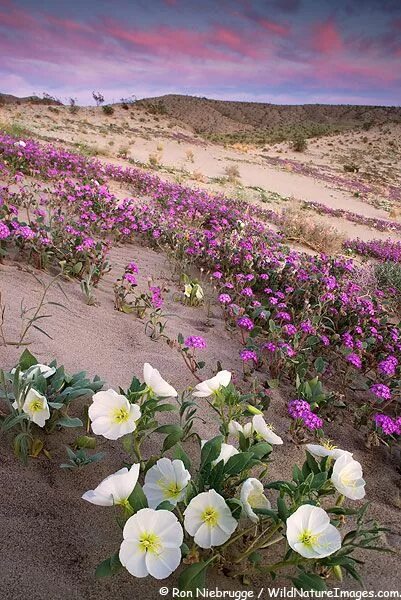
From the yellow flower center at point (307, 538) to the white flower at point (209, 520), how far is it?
22 cm

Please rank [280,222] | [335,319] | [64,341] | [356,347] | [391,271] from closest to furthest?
1. [64,341]
2. [356,347]
3. [335,319]
4. [391,271]
5. [280,222]

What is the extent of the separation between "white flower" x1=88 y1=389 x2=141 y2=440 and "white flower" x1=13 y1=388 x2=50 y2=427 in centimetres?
32

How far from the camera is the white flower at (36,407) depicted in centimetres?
200

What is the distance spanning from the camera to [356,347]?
3963 millimetres

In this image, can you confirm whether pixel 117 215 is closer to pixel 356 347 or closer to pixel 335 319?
pixel 335 319

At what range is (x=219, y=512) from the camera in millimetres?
1499

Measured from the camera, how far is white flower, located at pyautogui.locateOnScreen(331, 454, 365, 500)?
1.70 meters

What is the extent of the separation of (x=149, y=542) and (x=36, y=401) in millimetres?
919

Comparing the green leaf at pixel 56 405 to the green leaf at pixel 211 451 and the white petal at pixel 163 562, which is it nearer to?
the green leaf at pixel 211 451

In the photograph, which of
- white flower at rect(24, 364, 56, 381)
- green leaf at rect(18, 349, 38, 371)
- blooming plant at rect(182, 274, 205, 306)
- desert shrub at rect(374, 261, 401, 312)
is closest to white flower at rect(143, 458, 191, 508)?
white flower at rect(24, 364, 56, 381)

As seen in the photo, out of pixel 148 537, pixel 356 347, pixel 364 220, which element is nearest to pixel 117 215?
pixel 356 347

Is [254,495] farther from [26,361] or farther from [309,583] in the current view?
[26,361]

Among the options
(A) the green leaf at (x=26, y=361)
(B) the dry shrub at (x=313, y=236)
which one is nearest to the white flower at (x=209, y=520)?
(A) the green leaf at (x=26, y=361)

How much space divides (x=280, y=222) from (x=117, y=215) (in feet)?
17.4
